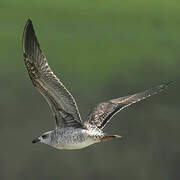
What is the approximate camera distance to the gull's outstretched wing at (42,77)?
178 inches

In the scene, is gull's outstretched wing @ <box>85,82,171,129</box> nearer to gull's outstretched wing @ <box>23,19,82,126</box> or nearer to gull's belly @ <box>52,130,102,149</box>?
gull's belly @ <box>52,130,102,149</box>

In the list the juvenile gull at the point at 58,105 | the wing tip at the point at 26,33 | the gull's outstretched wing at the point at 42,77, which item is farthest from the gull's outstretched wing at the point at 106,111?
the wing tip at the point at 26,33

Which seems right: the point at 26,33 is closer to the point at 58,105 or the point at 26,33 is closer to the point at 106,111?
the point at 58,105

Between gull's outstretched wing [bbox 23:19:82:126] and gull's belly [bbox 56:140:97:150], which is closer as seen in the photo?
gull's outstretched wing [bbox 23:19:82:126]

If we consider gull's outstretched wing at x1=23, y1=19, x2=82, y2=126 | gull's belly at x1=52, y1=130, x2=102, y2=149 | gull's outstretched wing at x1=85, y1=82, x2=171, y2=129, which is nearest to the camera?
gull's outstretched wing at x1=23, y1=19, x2=82, y2=126

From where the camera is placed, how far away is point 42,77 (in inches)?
178

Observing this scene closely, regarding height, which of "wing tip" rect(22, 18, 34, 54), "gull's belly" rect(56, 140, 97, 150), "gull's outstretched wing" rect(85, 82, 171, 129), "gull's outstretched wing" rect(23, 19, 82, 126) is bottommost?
"gull's belly" rect(56, 140, 97, 150)

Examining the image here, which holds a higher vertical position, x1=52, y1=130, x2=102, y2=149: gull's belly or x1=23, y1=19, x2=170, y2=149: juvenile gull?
x1=23, y1=19, x2=170, y2=149: juvenile gull

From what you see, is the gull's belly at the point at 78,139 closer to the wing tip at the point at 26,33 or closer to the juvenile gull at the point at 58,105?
the juvenile gull at the point at 58,105

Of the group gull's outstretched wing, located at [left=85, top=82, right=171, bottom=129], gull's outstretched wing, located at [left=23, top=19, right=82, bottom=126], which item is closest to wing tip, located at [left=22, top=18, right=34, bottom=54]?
gull's outstretched wing, located at [left=23, top=19, right=82, bottom=126]

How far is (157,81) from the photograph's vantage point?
941cm

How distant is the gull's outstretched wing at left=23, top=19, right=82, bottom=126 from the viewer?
4516 millimetres

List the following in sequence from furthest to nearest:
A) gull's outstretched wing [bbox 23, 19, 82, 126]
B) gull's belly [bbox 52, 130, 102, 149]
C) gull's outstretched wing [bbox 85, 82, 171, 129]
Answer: gull's outstretched wing [bbox 85, 82, 171, 129], gull's belly [bbox 52, 130, 102, 149], gull's outstretched wing [bbox 23, 19, 82, 126]

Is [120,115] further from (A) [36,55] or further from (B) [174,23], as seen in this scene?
(A) [36,55]
